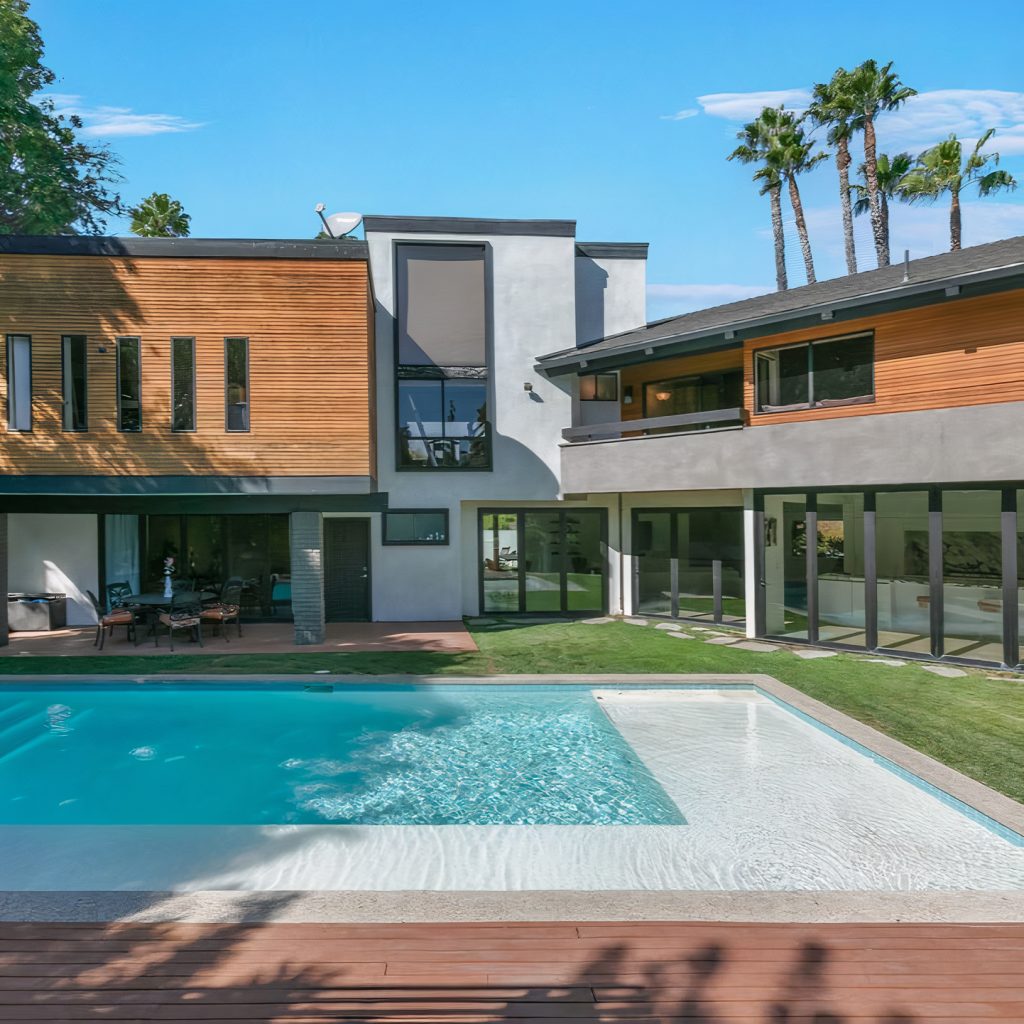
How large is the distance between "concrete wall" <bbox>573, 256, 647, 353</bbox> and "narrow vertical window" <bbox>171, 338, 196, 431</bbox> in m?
9.74

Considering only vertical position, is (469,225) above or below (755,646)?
above

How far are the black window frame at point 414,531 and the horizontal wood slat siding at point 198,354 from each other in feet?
11.7

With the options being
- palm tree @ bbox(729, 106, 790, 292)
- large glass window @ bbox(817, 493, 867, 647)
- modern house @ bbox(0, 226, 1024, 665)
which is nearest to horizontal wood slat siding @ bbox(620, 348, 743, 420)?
modern house @ bbox(0, 226, 1024, 665)

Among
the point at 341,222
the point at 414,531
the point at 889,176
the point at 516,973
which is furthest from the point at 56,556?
the point at 889,176

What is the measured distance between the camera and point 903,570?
40.8 feet

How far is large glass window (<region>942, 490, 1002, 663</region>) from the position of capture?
37.4 feet

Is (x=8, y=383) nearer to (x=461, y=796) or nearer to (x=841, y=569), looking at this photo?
(x=461, y=796)

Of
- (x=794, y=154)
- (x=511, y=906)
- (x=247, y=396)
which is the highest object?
(x=794, y=154)

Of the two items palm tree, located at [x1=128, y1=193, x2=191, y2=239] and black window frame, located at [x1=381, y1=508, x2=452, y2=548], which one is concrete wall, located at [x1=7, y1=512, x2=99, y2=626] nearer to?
black window frame, located at [x1=381, y1=508, x2=452, y2=548]

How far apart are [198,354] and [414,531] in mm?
6261

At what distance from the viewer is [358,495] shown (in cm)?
1382

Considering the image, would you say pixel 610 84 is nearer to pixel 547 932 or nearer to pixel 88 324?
pixel 88 324

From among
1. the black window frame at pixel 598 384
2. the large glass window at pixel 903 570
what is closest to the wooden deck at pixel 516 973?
the large glass window at pixel 903 570

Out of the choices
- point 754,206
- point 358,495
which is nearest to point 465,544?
point 358,495
